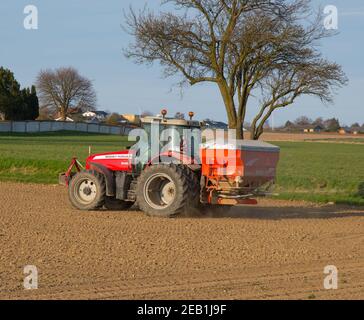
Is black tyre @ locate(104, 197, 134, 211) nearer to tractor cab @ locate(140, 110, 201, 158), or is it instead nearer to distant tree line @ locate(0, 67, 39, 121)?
tractor cab @ locate(140, 110, 201, 158)

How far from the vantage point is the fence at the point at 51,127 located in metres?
72.2

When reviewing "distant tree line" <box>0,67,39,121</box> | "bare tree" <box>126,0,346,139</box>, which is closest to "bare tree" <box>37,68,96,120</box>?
"distant tree line" <box>0,67,39,121</box>

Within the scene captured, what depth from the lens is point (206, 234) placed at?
1241 centimetres

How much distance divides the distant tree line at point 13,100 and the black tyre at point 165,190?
229 feet

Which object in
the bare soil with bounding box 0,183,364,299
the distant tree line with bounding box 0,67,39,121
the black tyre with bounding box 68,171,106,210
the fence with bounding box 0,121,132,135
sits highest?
the distant tree line with bounding box 0,67,39,121

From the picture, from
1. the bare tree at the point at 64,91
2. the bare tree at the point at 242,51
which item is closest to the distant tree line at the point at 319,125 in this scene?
the bare tree at the point at 64,91

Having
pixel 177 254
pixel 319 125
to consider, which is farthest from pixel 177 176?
pixel 319 125

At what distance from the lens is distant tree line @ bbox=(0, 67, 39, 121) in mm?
82319

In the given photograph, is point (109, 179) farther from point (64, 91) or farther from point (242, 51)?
point (64, 91)

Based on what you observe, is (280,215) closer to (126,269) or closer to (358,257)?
(358,257)

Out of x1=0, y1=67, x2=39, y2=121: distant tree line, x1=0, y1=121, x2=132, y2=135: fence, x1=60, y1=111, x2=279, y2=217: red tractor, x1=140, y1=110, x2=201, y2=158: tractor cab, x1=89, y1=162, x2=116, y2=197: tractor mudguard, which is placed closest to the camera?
x1=60, y1=111, x2=279, y2=217: red tractor

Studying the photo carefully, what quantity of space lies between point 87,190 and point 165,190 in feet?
6.07

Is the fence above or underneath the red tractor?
above
